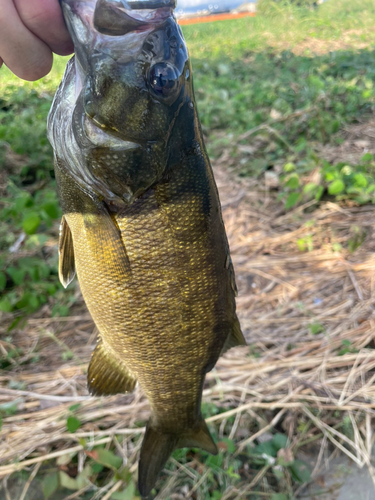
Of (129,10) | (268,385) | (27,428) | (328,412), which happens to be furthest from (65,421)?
(129,10)

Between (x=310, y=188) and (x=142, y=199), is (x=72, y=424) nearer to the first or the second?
(x=142, y=199)

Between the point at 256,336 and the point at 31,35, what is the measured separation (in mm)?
2310

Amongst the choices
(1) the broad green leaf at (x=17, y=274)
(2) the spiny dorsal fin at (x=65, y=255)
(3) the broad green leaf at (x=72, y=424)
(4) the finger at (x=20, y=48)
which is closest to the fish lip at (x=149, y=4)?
(4) the finger at (x=20, y=48)

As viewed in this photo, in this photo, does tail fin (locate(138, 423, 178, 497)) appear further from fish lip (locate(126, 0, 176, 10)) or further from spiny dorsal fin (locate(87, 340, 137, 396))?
fish lip (locate(126, 0, 176, 10))

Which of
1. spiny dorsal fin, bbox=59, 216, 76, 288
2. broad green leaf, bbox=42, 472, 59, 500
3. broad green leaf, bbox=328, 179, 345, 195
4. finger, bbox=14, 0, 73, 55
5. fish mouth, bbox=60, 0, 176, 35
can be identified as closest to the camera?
fish mouth, bbox=60, 0, 176, 35

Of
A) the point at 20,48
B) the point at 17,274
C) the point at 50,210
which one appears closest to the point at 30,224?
the point at 50,210

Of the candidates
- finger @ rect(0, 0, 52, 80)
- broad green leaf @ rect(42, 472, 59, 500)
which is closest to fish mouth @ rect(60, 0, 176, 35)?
finger @ rect(0, 0, 52, 80)

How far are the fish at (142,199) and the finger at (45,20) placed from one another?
57 mm

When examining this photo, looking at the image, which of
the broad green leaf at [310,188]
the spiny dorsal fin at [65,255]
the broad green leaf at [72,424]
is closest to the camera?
the spiny dorsal fin at [65,255]

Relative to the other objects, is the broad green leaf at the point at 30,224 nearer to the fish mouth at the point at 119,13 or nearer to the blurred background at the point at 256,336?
the blurred background at the point at 256,336

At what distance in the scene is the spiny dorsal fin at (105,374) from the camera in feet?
4.94

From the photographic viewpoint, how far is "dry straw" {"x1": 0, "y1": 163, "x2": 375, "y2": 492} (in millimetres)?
2145

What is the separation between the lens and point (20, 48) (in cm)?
112

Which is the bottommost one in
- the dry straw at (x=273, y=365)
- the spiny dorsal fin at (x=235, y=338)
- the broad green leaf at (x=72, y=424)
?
the dry straw at (x=273, y=365)
